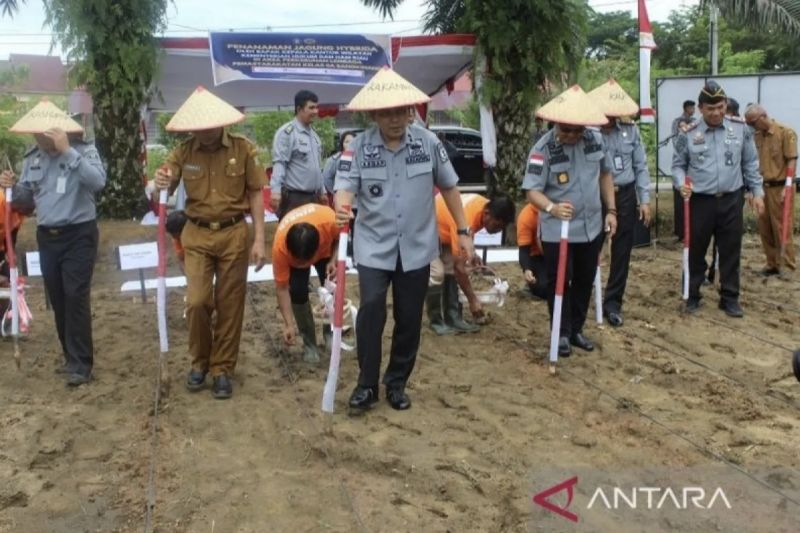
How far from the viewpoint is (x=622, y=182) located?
237 inches

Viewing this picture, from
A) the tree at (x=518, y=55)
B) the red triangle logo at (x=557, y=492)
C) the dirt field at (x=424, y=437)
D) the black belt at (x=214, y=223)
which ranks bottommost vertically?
the red triangle logo at (x=557, y=492)

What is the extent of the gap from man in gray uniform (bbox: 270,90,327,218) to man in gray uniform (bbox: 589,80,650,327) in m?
2.35

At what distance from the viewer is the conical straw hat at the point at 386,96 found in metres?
3.88

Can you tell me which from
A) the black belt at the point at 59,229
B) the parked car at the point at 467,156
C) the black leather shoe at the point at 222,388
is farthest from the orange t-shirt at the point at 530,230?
the parked car at the point at 467,156

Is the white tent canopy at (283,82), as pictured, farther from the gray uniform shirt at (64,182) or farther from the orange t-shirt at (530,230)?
the gray uniform shirt at (64,182)

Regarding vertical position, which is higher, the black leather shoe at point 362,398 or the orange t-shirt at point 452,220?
the orange t-shirt at point 452,220

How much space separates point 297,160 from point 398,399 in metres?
3.12

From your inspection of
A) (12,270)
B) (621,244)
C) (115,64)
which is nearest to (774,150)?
(621,244)

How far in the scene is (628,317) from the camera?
627cm

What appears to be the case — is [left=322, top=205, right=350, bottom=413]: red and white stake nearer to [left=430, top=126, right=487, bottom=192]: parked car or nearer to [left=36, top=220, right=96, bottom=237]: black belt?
[left=36, top=220, right=96, bottom=237]: black belt

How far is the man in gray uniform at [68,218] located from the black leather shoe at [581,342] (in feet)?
10.3

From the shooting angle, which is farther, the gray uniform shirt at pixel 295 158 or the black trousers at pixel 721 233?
the gray uniform shirt at pixel 295 158

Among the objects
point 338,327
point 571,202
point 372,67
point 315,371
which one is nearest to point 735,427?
point 571,202

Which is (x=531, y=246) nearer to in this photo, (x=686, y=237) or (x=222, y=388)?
(x=686, y=237)
